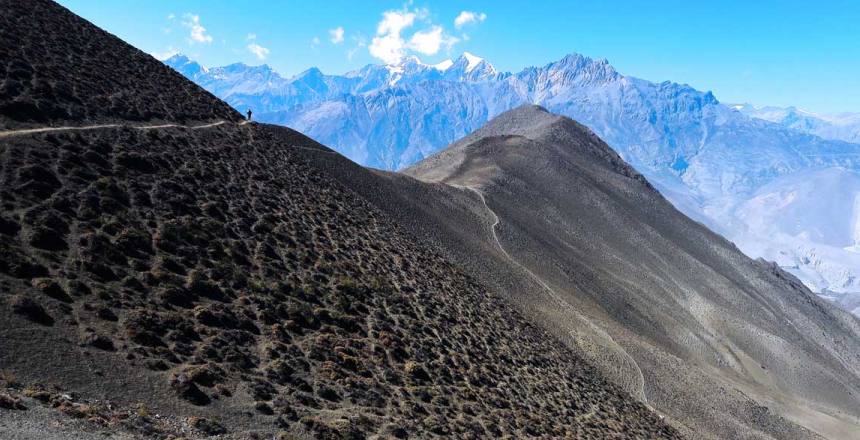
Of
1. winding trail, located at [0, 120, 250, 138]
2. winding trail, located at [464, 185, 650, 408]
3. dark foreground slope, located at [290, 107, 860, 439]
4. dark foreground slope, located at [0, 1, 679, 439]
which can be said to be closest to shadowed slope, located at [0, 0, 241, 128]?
dark foreground slope, located at [0, 1, 679, 439]

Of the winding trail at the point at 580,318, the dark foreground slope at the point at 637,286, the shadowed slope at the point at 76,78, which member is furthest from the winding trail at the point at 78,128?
the winding trail at the point at 580,318

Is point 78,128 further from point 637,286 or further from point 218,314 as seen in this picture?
point 637,286

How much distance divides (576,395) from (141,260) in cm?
2609

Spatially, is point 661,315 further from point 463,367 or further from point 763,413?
point 463,367

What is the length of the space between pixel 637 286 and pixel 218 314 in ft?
251

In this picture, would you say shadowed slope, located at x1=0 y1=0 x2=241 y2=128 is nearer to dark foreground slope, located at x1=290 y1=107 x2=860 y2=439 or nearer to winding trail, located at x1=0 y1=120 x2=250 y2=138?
winding trail, located at x1=0 y1=120 x2=250 y2=138

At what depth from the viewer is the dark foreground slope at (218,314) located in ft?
50.1

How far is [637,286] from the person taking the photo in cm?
8506

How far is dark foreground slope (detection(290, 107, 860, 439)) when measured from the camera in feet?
181

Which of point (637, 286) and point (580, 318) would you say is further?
point (637, 286)

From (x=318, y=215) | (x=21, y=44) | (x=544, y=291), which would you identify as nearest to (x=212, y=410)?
(x=318, y=215)

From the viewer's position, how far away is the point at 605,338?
55.0 meters

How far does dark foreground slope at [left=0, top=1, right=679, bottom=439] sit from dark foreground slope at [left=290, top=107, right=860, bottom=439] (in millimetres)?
14947

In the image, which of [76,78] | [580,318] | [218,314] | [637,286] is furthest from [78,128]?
[637,286]
